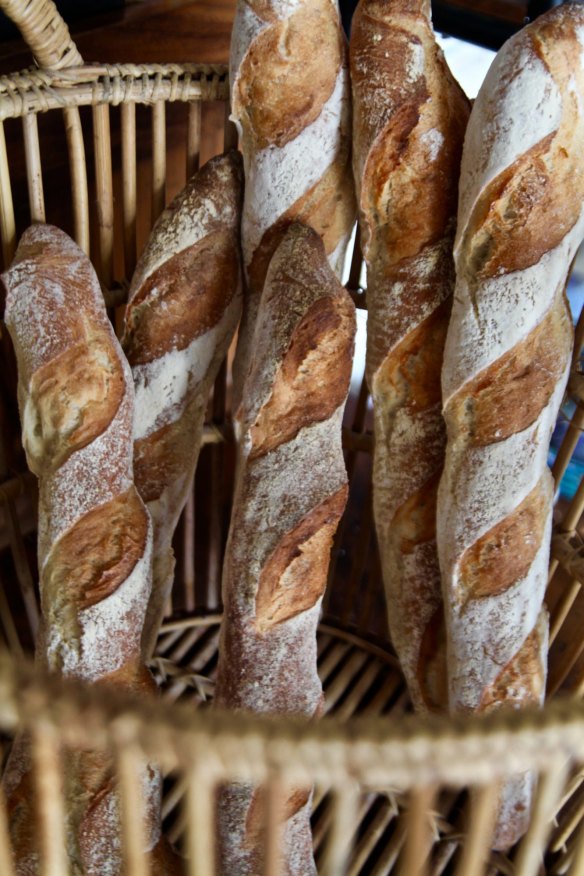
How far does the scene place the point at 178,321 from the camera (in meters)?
0.99

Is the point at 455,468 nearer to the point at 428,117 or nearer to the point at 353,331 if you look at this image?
the point at 353,331

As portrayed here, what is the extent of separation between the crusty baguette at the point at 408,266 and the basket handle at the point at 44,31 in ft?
1.08

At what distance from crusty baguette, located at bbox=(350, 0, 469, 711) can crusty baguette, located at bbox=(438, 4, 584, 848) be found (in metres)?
0.06

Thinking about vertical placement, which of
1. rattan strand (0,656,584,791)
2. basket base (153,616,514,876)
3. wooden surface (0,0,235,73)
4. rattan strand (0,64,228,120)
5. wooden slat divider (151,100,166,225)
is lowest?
basket base (153,616,514,876)

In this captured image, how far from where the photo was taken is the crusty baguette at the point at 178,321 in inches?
38.8

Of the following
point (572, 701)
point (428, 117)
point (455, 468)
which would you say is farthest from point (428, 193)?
point (572, 701)

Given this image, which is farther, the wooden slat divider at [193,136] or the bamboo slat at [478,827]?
the wooden slat divider at [193,136]

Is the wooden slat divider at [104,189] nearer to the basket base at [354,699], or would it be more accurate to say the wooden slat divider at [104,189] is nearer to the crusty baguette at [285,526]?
the crusty baguette at [285,526]

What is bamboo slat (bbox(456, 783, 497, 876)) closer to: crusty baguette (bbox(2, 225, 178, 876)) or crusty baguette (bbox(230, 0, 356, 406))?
crusty baguette (bbox(2, 225, 178, 876))

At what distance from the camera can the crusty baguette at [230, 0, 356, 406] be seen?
2.99 ft

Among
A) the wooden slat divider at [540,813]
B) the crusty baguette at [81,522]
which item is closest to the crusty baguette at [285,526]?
the crusty baguette at [81,522]

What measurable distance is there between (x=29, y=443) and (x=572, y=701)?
68 centimetres

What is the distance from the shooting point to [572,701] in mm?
363

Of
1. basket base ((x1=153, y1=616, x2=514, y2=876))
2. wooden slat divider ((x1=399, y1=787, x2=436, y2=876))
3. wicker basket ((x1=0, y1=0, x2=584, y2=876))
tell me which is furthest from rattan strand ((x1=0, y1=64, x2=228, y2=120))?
wooden slat divider ((x1=399, y1=787, x2=436, y2=876))
